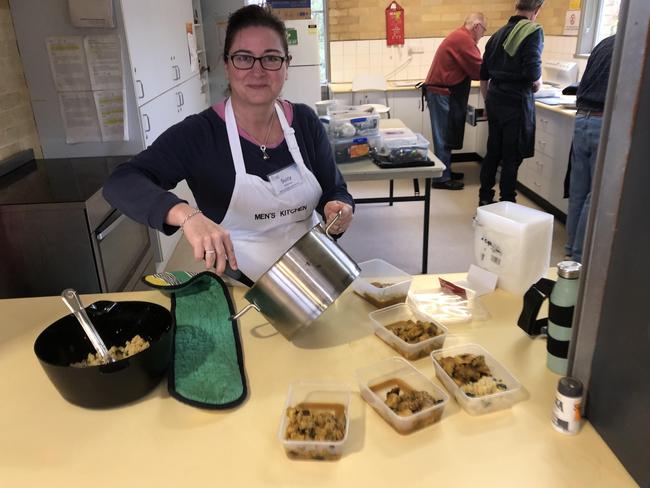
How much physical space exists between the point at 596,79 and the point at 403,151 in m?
1.08

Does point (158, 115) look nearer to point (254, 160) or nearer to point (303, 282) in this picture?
point (254, 160)

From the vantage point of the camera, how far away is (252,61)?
1.40 metres

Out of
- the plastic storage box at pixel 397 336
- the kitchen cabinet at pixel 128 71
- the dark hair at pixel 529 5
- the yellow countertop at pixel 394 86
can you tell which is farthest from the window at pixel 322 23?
the plastic storage box at pixel 397 336

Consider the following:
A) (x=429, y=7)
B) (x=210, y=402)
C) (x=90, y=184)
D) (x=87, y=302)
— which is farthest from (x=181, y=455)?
(x=429, y=7)

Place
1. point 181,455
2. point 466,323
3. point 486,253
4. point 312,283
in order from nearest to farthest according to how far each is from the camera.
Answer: point 181,455, point 312,283, point 466,323, point 486,253

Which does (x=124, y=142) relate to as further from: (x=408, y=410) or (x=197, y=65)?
(x=408, y=410)

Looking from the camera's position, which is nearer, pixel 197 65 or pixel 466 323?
pixel 466 323

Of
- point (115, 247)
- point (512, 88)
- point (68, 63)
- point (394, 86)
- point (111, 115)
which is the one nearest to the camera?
point (115, 247)

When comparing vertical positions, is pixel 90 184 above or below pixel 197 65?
below

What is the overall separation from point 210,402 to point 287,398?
0.45 feet

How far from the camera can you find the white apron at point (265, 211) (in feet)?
4.89

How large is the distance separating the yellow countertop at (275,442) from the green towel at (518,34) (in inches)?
112

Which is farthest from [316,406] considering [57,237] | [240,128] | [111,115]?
[111,115]

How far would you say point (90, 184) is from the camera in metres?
2.11
